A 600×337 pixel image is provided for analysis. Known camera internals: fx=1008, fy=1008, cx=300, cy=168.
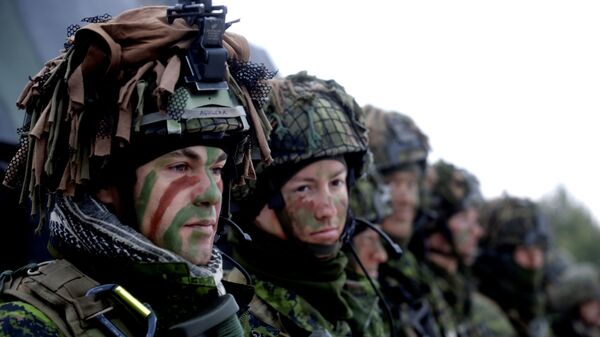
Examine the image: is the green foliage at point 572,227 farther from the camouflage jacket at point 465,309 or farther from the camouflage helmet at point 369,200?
the camouflage helmet at point 369,200

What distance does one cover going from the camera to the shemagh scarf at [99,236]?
9.92 feet

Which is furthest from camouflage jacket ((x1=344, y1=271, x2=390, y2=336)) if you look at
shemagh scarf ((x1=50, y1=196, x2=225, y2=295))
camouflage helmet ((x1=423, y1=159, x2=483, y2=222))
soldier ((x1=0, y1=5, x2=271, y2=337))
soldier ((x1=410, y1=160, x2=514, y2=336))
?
camouflage helmet ((x1=423, y1=159, x2=483, y2=222))

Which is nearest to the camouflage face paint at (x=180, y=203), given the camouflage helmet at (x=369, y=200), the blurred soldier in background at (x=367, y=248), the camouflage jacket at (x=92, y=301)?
the camouflage jacket at (x=92, y=301)

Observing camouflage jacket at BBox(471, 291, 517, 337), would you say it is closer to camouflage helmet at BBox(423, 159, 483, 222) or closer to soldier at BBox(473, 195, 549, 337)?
camouflage helmet at BBox(423, 159, 483, 222)

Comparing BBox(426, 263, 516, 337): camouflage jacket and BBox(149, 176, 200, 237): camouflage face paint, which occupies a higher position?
BBox(149, 176, 200, 237): camouflage face paint

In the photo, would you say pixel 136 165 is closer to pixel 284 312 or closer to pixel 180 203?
pixel 180 203

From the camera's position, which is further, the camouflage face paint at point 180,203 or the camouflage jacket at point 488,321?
the camouflage jacket at point 488,321

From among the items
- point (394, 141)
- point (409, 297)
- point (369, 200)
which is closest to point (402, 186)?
point (394, 141)

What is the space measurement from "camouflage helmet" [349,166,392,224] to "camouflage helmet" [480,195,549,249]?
5541 mm

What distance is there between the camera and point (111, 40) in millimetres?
3047

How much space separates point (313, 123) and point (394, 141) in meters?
2.84

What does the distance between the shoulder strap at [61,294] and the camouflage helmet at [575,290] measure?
31.2 feet

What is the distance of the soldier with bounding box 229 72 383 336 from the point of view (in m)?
4.46

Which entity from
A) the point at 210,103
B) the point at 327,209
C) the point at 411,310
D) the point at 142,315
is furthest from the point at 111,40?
the point at 411,310
